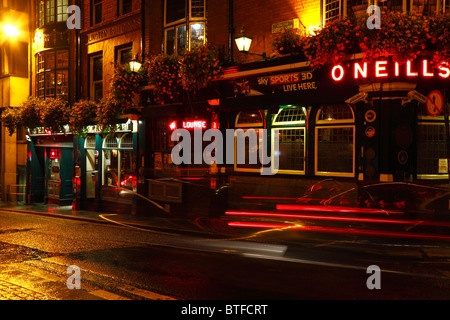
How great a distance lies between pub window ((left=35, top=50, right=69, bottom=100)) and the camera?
22062 millimetres

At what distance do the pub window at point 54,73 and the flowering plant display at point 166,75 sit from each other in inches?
314

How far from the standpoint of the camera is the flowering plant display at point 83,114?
19266 mm

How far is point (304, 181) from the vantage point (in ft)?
42.0

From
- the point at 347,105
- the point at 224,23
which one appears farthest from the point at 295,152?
the point at 224,23

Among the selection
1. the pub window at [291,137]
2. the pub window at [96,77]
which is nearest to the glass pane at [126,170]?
the pub window at [96,77]

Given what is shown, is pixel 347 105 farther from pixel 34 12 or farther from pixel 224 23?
pixel 34 12

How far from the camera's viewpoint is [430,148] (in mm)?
11391

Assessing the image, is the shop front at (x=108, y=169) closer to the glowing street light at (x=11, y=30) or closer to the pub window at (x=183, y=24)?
the pub window at (x=183, y=24)

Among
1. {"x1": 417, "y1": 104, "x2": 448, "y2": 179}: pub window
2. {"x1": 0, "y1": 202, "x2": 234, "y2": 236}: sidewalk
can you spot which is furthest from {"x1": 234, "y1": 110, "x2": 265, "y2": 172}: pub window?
{"x1": 417, "y1": 104, "x2": 448, "y2": 179}: pub window

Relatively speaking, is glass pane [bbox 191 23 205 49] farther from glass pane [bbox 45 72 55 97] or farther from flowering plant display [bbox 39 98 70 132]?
glass pane [bbox 45 72 55 97]

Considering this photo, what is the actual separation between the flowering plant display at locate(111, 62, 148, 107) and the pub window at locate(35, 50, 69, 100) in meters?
5.79
